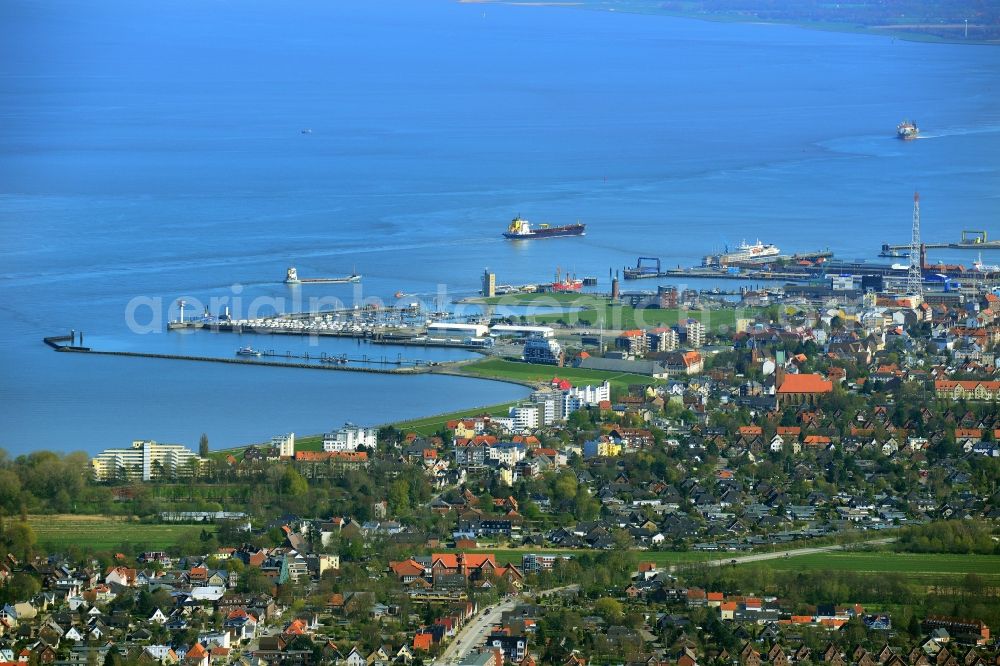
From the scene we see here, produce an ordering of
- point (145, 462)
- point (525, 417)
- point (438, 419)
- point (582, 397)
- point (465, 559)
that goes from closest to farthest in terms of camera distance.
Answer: point (465, 559) < point (145, 462) < point (525, 417) < point (438, 419) < point (582, 397)

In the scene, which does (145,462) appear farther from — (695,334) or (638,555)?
(695,334)

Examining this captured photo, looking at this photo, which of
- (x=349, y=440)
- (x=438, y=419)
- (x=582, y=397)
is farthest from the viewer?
Answer: (x=582, y=397)

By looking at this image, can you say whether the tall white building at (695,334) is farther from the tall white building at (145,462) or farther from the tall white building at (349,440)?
the tall white building at (145,462)

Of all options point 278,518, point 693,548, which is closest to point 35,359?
point 278,518

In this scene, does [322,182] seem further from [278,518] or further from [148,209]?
[278,518]

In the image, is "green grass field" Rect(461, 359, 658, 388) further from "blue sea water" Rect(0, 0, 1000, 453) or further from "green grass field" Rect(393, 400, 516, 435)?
"green grass field" Rect(393, 400, 516, 435)

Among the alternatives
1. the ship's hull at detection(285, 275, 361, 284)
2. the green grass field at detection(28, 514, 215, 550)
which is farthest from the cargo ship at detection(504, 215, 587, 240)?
the green grass field at detection(28, 514, 215, 550)

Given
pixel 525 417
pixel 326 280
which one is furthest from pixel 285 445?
pixel 326 280
